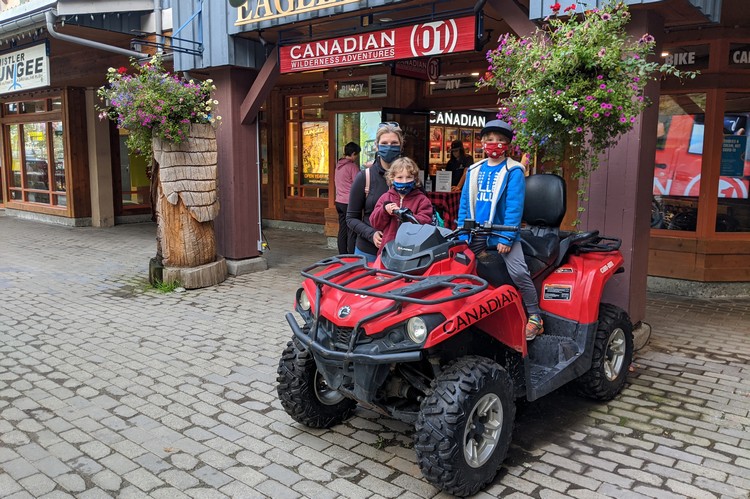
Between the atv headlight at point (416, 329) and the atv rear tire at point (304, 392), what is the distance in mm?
934

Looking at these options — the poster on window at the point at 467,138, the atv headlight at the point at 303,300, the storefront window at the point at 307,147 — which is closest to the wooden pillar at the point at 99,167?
the storefront window at the point at 307,147

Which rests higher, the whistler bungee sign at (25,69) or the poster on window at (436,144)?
the whistler bungee sign at (25,69)

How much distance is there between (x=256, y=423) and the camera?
4.15 metres

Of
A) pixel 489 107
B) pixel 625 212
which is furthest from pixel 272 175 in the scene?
pixel 625 212

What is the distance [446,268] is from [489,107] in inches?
256

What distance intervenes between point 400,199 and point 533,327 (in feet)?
4.14

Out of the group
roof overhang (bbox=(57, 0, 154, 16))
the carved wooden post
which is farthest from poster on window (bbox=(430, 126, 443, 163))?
roof overhang (bbox=(57, 0, 154, 16))

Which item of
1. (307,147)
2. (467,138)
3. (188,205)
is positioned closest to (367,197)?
(188,205)

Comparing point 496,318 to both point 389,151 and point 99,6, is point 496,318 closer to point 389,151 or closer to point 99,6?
point 389,151

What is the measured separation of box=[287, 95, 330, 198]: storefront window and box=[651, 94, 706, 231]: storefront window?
6.65 meters

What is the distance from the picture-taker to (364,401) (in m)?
3.30

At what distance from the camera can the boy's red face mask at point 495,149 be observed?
404cm

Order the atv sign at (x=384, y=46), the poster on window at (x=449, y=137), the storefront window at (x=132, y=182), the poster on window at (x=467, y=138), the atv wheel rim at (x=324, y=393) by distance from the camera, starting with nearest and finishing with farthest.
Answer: the atv wheel rim at (x=324, y=393) < the atv sign at (x=384, y=46) < the poster on window at (x=449, y=137) < the poster on window at (x=467, y=138) < the storefront window at (x=132, y=182)

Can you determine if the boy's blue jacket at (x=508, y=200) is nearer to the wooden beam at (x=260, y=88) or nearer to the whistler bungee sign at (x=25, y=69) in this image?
the wooden beam at (x=260, y=88)
